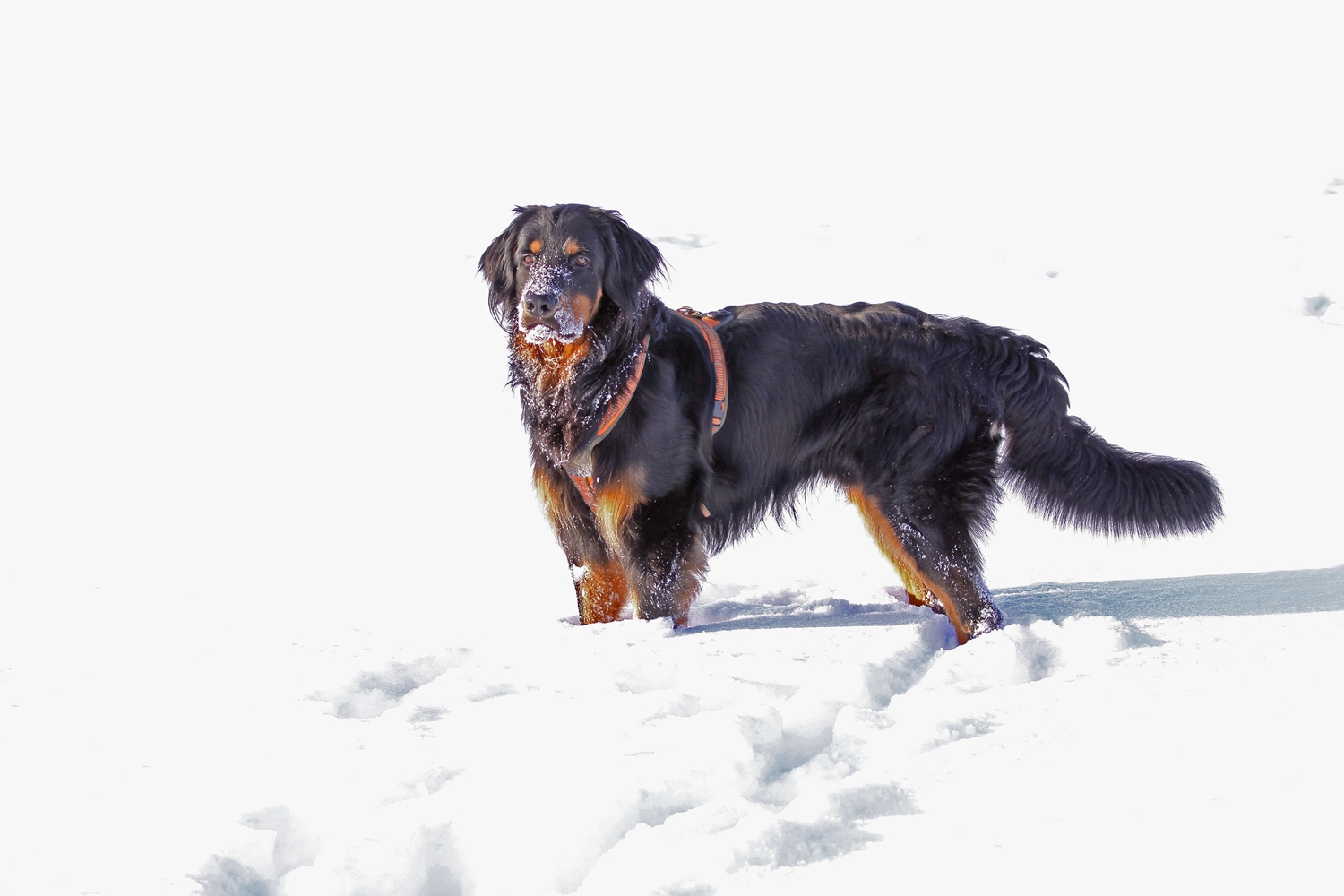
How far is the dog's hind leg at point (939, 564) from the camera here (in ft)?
10.2

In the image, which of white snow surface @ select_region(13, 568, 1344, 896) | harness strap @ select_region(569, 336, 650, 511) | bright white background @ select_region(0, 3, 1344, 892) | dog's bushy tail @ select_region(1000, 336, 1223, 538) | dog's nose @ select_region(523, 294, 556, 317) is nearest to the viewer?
white snow surface @ select_region(13, 568, 1344, 896)

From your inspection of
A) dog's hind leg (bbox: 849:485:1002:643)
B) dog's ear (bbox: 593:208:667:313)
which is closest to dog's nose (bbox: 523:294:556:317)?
dog's ear (bbox: 593:208:667:313)

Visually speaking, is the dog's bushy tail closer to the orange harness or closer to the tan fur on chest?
the orange harness

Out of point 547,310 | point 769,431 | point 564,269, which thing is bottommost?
point 769,431

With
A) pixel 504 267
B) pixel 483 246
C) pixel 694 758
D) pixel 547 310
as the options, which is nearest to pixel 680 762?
pixel 694 758

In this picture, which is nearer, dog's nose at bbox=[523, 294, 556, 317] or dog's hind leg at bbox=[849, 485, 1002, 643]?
dog's nose at bbox=[523, 294, 556, 317]

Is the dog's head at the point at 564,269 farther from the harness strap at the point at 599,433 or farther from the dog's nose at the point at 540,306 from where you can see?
the harness strap at the point at 599,433

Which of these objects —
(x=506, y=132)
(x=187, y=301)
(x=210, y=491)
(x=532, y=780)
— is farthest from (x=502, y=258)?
→ (x=506, y=132)

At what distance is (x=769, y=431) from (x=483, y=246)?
833cm

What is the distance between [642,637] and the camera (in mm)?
2824

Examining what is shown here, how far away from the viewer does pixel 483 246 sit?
36.1 feet

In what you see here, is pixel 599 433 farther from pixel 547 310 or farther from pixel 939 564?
pixel 939 564

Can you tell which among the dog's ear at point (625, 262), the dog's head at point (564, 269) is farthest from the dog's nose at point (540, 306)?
the dog's ear at point (625, 262)

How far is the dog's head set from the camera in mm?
3000
